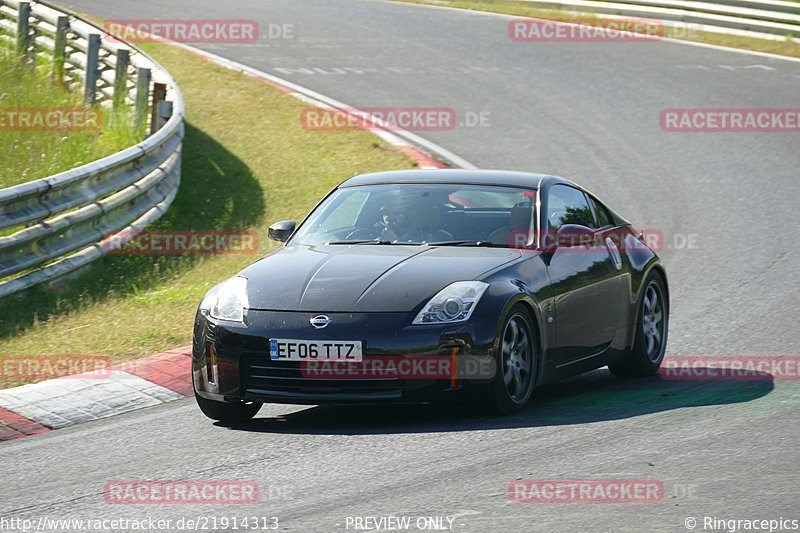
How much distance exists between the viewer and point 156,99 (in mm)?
15102

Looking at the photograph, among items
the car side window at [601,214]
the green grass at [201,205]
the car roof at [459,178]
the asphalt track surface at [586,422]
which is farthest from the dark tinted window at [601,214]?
the green grass at [201,205]

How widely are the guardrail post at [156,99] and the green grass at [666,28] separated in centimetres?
1298

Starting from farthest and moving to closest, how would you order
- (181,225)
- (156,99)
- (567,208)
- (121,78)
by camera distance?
(121,78), (156,99), (181,225), (567,208)

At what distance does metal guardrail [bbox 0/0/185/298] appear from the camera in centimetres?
970

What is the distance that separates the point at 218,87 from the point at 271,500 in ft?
48.5

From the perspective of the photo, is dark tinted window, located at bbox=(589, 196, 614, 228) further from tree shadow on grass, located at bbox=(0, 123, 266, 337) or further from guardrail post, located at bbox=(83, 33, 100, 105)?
guardrail post, located at bbox=(83, 33, 100, 105)

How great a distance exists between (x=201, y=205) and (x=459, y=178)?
630cm

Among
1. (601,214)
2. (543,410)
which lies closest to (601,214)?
(601,214)

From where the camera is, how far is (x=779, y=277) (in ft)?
35.9

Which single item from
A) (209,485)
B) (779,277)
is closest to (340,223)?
(209,485)

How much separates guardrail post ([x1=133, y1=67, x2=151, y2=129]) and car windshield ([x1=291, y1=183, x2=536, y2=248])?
26.1 feet

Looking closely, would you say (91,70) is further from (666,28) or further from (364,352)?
(666,28)

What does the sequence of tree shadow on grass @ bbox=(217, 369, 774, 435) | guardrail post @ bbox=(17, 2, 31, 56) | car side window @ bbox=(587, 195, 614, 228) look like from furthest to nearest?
guardrail post @ bbox=(17, 2, 31, 56) → car side window @ bbox=(587, 195, 614, 228) → tree shadow on grass @ bbox=(217, 369, 774, 435)

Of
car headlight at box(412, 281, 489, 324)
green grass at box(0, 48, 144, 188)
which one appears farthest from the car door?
A: green grass at box(0, 48, 144, 188)
